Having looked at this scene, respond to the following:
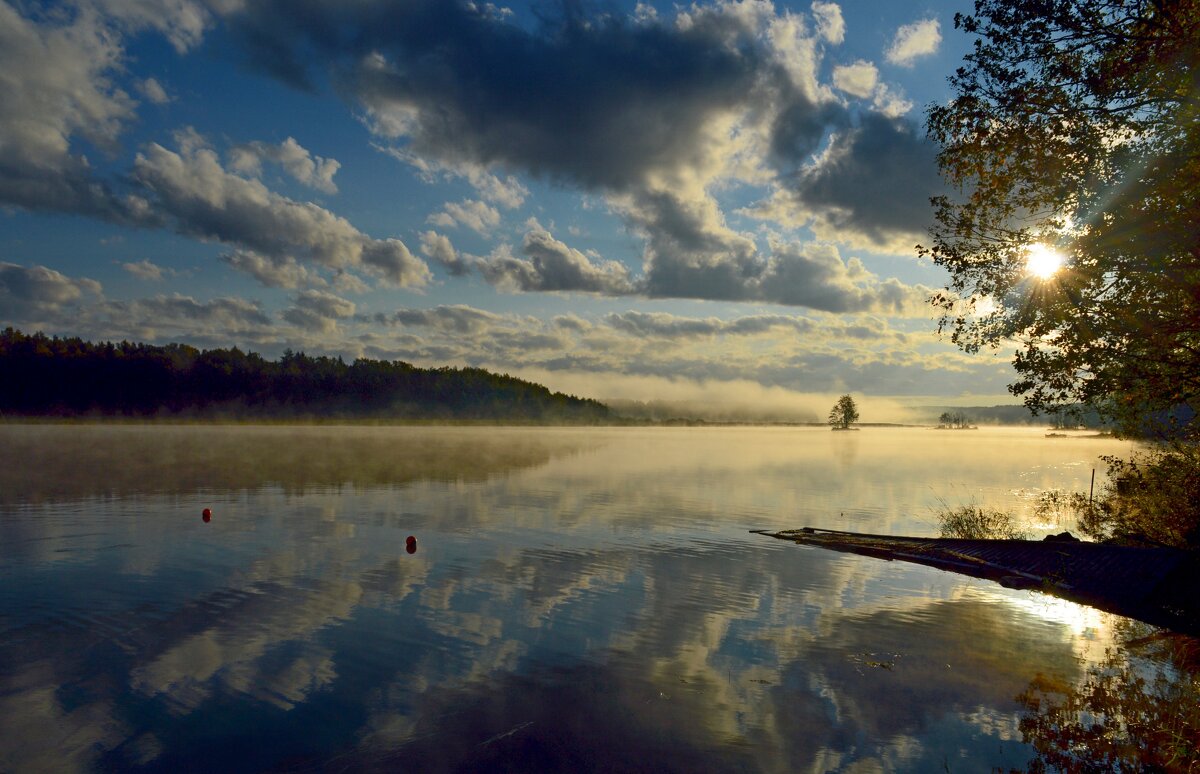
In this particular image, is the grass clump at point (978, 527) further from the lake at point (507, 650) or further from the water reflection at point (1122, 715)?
the water reflection at point (1122, 715)

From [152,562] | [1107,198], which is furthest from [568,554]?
[1107,198]

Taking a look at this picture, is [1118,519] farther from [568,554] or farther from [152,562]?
[152,562]

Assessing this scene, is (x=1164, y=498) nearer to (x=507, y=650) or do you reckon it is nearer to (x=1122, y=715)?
(x=1122, y=715)

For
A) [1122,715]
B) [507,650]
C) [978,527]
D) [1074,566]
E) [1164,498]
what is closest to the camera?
[1122,715]

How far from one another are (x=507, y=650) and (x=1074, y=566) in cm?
2159

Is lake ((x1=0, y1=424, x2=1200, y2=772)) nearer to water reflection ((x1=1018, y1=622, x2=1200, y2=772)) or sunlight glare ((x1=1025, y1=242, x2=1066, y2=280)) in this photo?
water reflection ((x1=1018, y1=622, x2=1200, y2=772))

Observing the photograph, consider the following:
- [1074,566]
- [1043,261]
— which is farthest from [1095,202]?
[1074,566]

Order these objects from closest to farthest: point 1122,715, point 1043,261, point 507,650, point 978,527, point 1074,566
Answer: point 1122,715, point 507,650, point 1043,261, point 1074,566, point 978,527

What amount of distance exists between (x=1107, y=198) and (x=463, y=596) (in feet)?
67.2

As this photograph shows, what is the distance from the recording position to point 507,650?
15.4 meters

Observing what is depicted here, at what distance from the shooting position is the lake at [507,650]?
36.2 feet

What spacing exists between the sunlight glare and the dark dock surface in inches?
374

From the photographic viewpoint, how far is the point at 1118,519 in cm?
3164

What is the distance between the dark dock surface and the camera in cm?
2034
